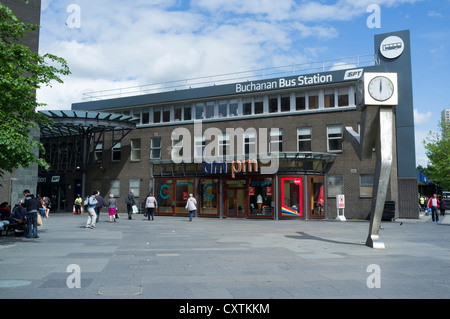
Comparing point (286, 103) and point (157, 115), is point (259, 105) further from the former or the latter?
point (157, 115)

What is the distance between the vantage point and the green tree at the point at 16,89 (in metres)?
12.1

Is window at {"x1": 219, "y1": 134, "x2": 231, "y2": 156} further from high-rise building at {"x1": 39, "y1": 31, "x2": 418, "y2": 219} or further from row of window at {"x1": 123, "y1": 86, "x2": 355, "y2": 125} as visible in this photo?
row of window at {"x1": 123, "y1": 86, "x2": 355, "y2": 125}

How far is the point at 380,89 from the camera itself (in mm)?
13211

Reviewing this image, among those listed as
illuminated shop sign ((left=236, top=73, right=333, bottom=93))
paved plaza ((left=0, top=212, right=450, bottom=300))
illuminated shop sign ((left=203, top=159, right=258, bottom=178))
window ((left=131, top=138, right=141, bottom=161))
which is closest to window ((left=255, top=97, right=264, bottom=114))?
illuminated shop sign ((left=236, top=73, right=333, bottom=93))

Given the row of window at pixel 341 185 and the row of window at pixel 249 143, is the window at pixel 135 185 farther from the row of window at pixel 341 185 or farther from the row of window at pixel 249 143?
the row of window at pixel 341 185

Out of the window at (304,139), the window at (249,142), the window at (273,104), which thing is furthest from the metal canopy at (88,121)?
the window at (304,139)

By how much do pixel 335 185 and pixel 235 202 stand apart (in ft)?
23.8

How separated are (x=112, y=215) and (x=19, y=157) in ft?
36.9

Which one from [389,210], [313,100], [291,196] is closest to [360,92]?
[389,210]

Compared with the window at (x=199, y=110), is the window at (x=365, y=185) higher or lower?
lower

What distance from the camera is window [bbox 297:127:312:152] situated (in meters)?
30.1

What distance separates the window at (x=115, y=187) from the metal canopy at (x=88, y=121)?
474cm

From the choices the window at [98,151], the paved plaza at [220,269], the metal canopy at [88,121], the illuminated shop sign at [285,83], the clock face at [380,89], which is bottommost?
the paved plaza at [220,269]
